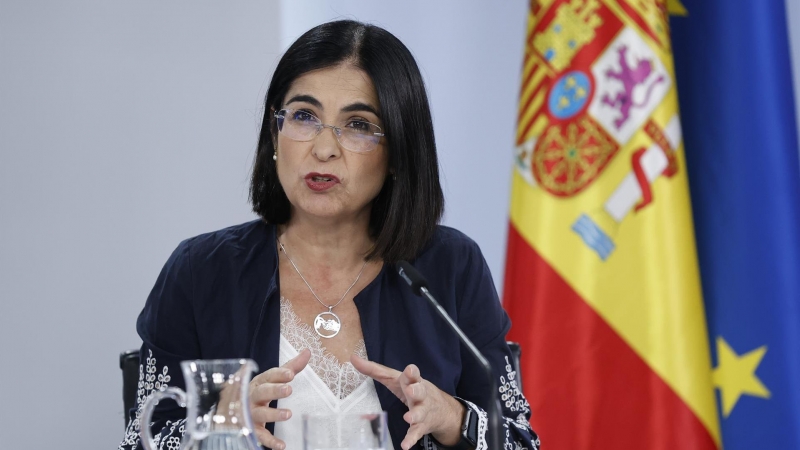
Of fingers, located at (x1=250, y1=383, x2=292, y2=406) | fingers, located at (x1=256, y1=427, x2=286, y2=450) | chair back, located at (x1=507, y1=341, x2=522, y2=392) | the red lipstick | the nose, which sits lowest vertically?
chair back, located at (x1=507, y1=341, x2=522, y2=392)

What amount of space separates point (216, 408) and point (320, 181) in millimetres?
700

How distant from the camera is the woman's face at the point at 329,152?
4.93 ft

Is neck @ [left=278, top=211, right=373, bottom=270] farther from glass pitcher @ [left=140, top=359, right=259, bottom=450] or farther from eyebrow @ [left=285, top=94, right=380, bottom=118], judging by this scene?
glass pitcher @ [left=140, top=359, right=259, bottom=450]

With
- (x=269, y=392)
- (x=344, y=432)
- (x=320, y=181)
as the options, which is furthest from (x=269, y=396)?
(x=320, y=181)

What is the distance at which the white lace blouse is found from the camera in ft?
4.81

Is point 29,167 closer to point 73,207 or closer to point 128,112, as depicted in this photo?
point 73,207

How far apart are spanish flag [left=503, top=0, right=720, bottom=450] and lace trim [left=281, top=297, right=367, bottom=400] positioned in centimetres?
80

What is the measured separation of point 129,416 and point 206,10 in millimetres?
1226

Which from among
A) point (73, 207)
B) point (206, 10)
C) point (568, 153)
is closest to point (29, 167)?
point (73, 207)

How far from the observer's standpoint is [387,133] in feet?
5.11

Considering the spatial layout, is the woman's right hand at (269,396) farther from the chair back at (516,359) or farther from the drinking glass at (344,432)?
the chair back at (516,359)

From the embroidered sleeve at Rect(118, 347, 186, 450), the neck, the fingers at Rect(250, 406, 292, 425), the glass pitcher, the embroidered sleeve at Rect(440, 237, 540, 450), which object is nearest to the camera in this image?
the glass pitcher

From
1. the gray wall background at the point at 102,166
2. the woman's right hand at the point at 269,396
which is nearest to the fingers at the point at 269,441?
the woman's right hand at the point at 269,396

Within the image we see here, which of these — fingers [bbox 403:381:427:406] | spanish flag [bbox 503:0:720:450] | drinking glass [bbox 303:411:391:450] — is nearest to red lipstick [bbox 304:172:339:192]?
fingers [bbox 403:381:427:406]
